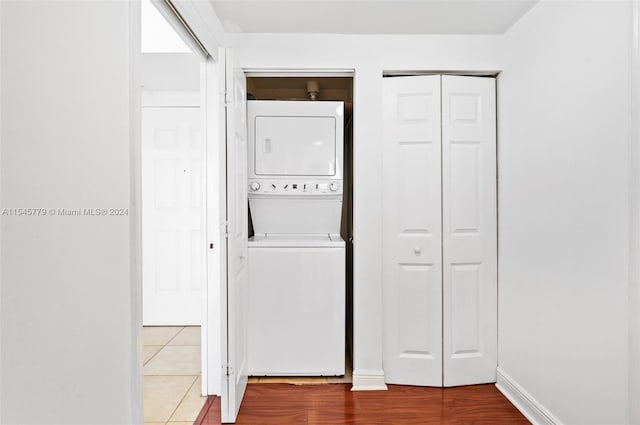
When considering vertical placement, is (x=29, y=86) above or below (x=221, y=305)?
above

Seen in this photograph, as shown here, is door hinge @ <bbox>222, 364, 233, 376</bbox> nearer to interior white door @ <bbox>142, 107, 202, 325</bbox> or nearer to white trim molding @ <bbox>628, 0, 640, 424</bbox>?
interior white door @ <bbox>142, 107, 202, 325</bbox>

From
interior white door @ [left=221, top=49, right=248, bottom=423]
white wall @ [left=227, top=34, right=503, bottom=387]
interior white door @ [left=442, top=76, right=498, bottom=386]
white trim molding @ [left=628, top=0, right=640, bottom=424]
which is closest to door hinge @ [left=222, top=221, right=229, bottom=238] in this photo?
interior white door @ [left=221, top=49, right=248, bottom=423]

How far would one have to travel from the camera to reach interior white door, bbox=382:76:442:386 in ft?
7.96

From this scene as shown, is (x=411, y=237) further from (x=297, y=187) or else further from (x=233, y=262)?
(x=233, y=262)

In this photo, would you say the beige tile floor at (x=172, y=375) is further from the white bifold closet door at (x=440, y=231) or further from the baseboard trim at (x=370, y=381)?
the white bifold closet door at (x=440, y=231)

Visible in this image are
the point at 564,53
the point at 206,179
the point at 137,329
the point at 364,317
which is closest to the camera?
the point at 137,329

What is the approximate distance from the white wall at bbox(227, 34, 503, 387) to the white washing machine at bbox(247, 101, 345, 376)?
0.19 metres

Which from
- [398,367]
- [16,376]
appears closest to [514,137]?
[398,367]

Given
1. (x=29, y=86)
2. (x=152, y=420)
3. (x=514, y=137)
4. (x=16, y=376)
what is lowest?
(x=152, y=420)

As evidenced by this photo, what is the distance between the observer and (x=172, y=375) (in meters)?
2.61

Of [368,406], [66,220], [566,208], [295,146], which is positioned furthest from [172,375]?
[566,208]

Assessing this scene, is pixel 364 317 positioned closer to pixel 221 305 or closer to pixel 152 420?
pixel 221 305

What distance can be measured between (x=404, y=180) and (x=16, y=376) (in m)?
2.17

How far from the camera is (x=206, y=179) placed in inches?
89.7
